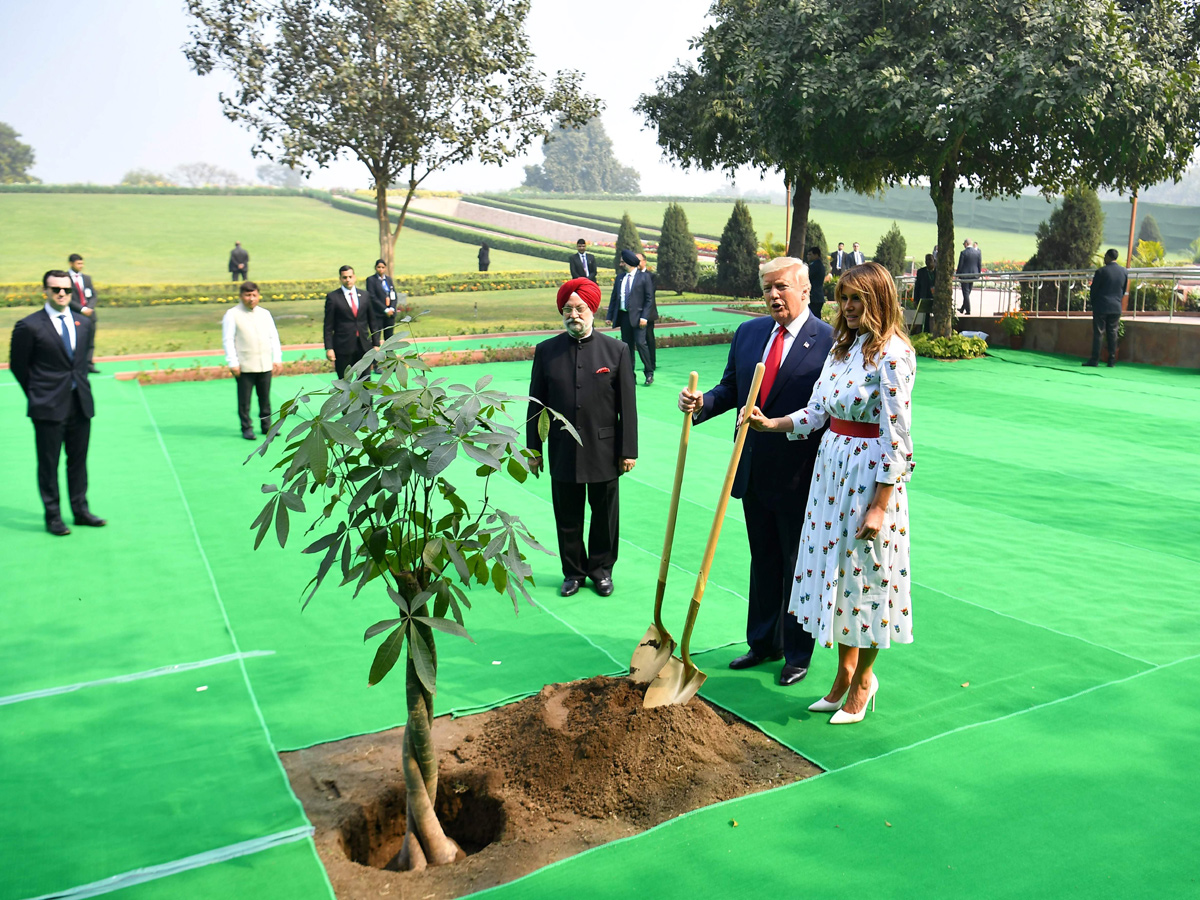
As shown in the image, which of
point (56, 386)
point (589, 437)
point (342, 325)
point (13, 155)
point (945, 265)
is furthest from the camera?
point (13, 155)

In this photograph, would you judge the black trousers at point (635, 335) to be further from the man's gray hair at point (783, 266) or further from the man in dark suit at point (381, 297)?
the man's gray hair at point (783, 266)

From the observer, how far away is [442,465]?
282cm

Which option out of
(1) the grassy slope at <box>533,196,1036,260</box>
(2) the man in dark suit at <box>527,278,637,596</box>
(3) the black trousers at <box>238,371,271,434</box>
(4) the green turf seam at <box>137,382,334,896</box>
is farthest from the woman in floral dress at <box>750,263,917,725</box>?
(1) the grassy slope at <box>533,196,1036,260</box>

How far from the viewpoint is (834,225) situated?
54562 mm

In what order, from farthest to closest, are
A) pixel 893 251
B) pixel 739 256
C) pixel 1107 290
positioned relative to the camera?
pixel 893 251 < pixel 739 256 < pixel 1107 290

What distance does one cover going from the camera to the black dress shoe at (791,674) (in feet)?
15.5

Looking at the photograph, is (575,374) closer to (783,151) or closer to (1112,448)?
(1112,448)

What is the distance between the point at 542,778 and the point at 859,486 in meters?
1.72

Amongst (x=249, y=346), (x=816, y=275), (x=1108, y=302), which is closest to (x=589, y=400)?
(x=249, y=346)

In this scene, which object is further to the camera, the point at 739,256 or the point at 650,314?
the point at 739,256

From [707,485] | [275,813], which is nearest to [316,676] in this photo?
[275,813]

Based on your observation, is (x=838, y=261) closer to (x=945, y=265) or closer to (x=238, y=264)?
(x=945, y=265)

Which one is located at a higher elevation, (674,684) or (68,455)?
(68,455)

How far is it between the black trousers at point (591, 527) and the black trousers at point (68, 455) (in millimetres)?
3842
